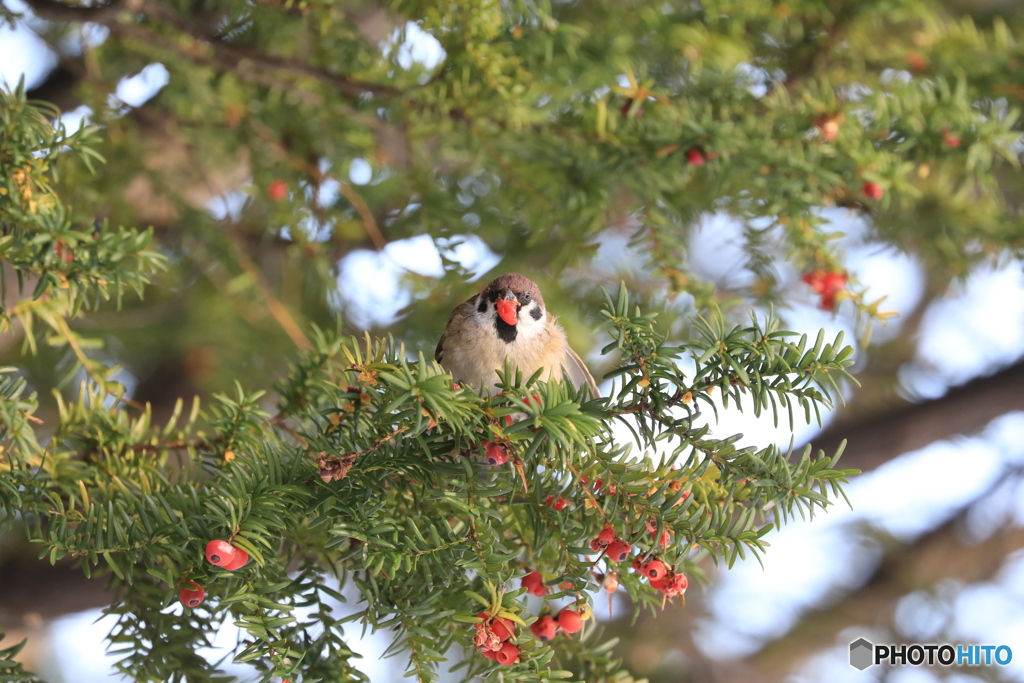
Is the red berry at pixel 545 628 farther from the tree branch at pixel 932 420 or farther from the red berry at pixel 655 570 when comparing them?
the tree branch at pixel 932 420

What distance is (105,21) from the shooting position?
1369 mm

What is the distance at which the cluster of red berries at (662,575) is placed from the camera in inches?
36.1

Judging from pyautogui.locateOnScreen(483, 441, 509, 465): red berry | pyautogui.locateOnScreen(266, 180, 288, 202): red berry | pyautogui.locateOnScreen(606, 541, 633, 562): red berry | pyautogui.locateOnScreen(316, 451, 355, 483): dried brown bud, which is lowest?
pyautogui.locateOnScreen(606, 541, 633, 562): red berry

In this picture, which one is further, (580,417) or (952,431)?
(952,431)

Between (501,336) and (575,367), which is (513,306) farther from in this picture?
(575,367)

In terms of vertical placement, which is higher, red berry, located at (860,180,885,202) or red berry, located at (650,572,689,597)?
red berry, located at (860,180,885,202)

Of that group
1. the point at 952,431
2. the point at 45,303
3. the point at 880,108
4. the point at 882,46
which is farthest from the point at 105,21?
the point at 952,431

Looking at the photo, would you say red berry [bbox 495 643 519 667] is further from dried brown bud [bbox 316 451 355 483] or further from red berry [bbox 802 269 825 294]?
red berry [bbox 802 269 825 294]

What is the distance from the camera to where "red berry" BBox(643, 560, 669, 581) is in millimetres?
915

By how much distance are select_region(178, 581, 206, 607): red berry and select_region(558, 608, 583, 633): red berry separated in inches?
17.1

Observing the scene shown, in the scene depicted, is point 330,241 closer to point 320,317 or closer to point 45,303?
point 320,317

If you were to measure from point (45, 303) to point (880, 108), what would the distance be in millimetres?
1487

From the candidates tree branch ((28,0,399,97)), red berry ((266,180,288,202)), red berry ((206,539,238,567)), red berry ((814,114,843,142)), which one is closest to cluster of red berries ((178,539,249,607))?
red berry ((206,539,238,567))

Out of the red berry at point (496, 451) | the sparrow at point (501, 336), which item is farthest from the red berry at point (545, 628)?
the sparrow at point (501, 336)
